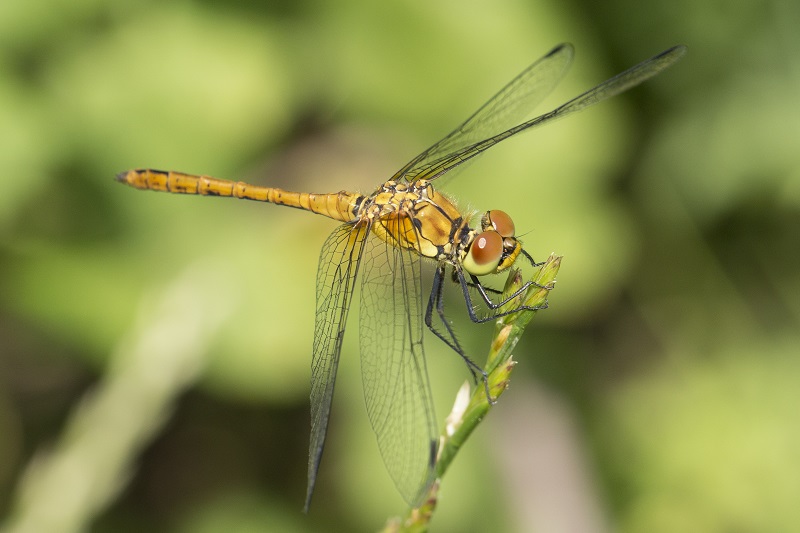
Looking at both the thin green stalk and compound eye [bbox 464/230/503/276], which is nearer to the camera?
the thin green stalk

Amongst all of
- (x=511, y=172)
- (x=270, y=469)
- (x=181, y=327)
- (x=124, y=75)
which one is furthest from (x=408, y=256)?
(x=124, y=75)

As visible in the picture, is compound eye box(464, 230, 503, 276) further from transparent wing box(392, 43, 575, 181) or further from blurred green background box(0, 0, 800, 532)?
blurred green background box(0, 0, 800, 532)

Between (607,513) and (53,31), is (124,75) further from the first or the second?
(607,513)

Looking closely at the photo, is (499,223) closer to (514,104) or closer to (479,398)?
(514,104)

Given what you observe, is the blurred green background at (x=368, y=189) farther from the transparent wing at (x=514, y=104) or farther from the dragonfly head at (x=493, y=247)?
the dragonfly head at (x=493, y=247)

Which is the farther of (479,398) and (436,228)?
(436,228)

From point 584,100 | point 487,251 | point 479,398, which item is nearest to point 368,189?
point 584,100

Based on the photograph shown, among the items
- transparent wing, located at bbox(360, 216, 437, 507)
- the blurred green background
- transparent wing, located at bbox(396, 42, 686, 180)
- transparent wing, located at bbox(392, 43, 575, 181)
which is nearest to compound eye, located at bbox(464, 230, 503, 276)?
transparent wing, located at bbox(360, 216, 437, 507)
